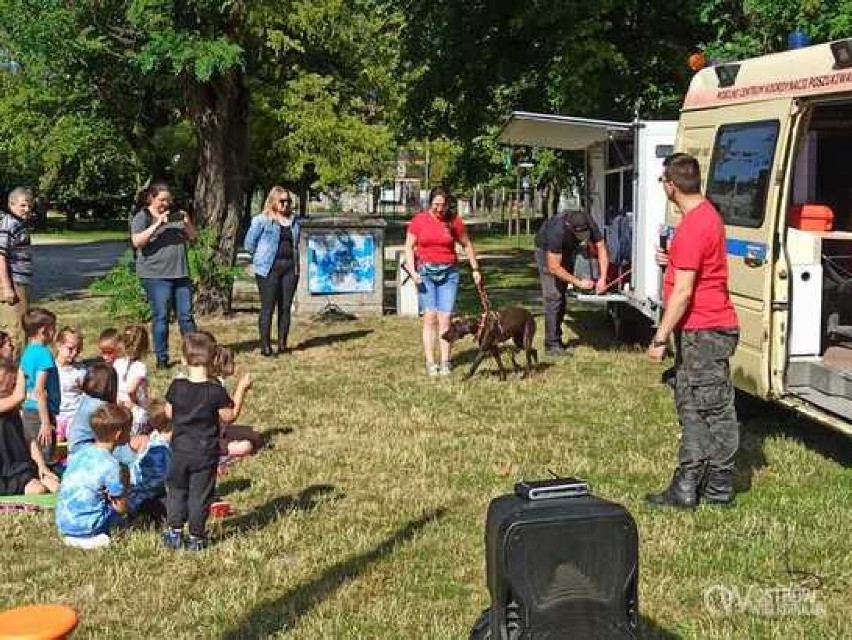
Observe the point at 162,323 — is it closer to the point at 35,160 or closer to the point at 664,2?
the point at 664,2

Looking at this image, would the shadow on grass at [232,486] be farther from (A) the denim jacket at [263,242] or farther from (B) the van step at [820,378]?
(A) the denim jacket at [263,242]

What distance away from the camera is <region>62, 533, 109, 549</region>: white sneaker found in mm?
5578

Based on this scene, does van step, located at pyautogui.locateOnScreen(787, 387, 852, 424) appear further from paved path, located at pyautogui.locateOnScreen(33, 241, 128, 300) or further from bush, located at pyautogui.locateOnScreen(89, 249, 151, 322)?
paved path, located at pyautogui.locateOnScreen(33, 241, 128, 300)

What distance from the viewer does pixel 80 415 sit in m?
6.46

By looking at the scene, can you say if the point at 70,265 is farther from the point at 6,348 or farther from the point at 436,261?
the point at 6,348

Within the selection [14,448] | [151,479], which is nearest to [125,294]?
[14,448]

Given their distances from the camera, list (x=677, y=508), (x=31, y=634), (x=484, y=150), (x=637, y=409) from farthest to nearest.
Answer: (x=484, y=150), (x=637, y=409), (x=677, y=508), (x=31, y=634)

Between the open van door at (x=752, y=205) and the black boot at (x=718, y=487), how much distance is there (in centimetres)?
122

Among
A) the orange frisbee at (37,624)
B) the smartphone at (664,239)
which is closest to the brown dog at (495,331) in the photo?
the smartphone at (664,239)

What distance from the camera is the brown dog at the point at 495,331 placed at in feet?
32.6

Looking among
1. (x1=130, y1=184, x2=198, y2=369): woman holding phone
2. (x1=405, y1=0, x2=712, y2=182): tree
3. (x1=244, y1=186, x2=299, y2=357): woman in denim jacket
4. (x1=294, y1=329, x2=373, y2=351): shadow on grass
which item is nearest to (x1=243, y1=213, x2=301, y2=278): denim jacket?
(x1=244, y1=186, x2=299, y2=357): woman in denim jacket

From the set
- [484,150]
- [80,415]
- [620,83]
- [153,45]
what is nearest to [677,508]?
[80,415]

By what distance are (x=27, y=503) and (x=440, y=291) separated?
493 cm

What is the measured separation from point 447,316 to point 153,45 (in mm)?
5123
